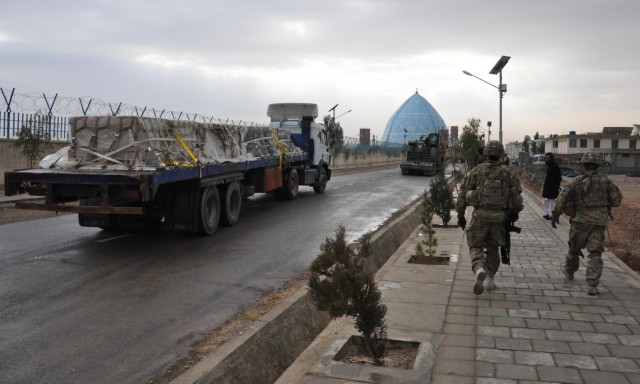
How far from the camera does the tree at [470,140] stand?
2808 centimetres

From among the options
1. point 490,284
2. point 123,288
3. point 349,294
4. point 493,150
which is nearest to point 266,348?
point 349,294

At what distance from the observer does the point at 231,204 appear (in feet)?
40.3

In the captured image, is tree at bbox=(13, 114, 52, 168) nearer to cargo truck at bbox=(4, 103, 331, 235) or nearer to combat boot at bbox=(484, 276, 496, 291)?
cargo truck at bbox=(4, 103, 331, 235)

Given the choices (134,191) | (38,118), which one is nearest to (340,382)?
(134,191)

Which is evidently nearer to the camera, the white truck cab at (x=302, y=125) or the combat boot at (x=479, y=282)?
the combat boot at (x=479, y=282)

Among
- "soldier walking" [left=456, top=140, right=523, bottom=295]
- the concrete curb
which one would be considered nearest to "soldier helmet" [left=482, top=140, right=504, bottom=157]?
"soldier walking" [left=456, top=140, right=523, bottom=295]

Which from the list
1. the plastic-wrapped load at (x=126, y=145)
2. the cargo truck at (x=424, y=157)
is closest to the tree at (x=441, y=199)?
the plastic-wrapped load at (x=126, y=145)

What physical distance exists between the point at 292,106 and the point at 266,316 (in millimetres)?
15546

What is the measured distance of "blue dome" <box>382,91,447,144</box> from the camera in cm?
14104

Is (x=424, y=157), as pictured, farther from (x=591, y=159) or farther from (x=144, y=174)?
(x=591, y=159)

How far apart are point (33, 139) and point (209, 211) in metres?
10.9

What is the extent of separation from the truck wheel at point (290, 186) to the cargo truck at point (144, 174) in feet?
13.2

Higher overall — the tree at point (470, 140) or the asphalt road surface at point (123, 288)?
the tree at point (470, 140)

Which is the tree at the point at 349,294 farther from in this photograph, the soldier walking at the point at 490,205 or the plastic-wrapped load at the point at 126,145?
the plastic-wrapped load at the point at 126,145
